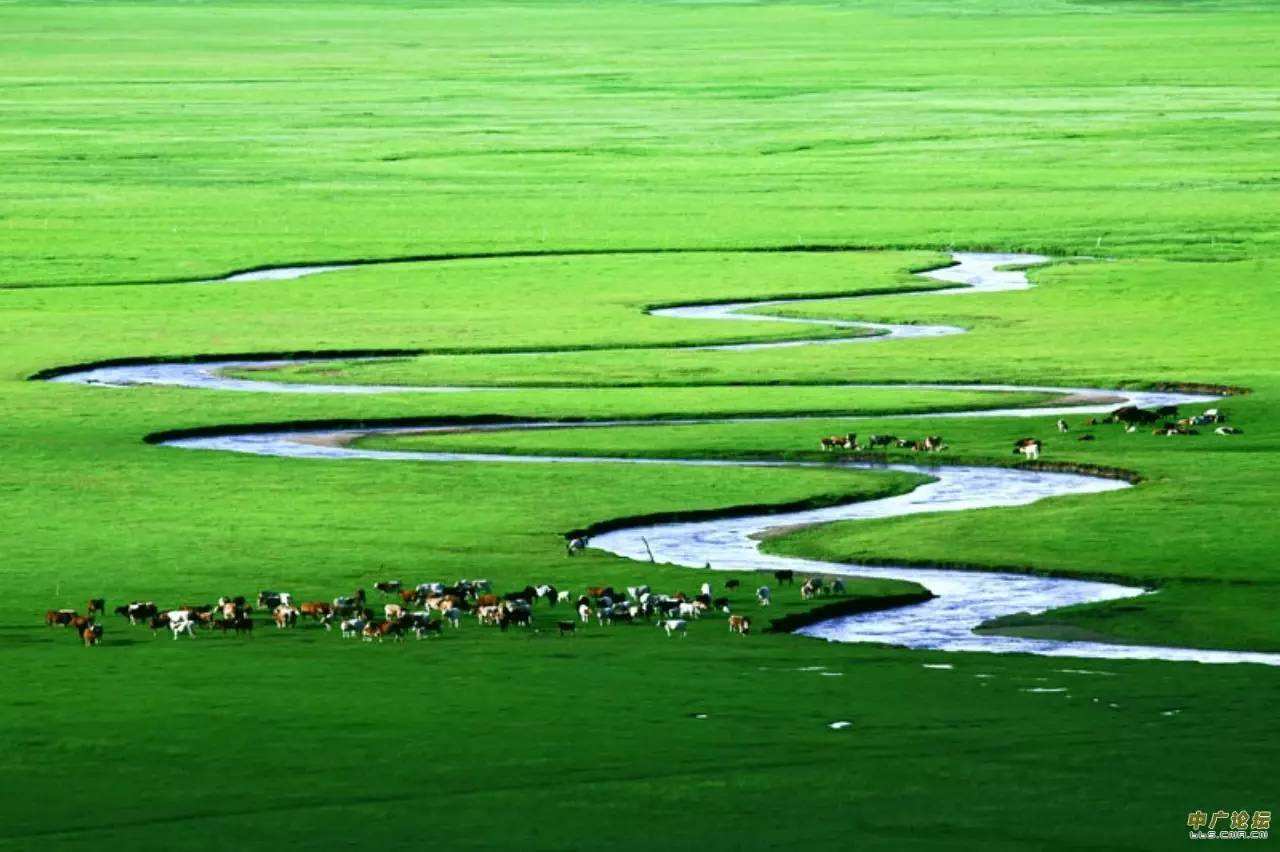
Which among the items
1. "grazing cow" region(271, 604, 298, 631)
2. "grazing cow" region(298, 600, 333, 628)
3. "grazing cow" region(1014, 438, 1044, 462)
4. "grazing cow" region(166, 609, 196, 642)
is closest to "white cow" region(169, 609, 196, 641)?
"grazing cow" region(166, 609, 196, 642)

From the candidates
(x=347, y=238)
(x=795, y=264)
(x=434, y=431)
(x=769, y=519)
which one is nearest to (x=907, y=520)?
(x=769, y=519)

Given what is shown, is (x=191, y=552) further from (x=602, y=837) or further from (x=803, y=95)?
(x=803, y=95)

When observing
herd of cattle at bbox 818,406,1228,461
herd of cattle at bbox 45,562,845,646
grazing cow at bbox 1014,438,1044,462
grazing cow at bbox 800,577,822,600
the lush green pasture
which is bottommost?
grazing cow at bbox 800,577,822,600

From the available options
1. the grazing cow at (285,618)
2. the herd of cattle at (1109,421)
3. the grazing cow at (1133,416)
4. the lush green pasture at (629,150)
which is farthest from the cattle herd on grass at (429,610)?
the lush green pasture at (629,150)

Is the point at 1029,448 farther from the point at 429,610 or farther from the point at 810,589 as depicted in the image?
the point at 429,610

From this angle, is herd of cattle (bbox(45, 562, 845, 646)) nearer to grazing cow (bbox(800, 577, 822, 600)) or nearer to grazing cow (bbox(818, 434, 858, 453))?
grazing cow (bbox(800, 577, 822, 600))
